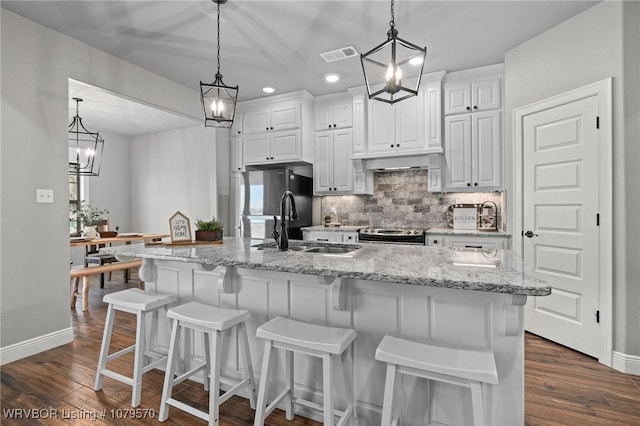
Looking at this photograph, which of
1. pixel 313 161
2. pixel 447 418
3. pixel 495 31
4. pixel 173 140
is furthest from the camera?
pixel 173 140

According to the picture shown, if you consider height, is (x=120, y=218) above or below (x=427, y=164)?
below

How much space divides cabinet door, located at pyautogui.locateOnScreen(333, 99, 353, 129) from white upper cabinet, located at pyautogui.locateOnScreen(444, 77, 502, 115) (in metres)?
1.21

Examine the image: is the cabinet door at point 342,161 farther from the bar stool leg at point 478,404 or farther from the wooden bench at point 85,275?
the bar stool leg at point 478,404

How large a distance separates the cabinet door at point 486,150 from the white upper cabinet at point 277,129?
2.11 metres

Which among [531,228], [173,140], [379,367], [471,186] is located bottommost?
[379,367]

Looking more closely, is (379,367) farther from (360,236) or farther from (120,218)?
(120,218)

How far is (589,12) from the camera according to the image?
267 centimetres

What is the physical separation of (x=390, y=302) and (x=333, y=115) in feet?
11.3

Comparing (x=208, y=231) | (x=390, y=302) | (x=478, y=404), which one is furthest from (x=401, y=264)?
(x=208, y=231)

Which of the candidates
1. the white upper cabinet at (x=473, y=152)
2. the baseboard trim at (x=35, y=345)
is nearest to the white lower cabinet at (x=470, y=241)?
the white upper cabinet at (x=473, y=152)

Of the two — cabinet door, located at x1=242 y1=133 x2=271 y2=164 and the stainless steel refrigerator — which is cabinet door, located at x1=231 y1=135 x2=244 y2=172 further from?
the stainless steel refrigerator

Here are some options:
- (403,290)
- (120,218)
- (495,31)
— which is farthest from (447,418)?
(120,218)

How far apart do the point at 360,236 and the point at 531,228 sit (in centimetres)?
176

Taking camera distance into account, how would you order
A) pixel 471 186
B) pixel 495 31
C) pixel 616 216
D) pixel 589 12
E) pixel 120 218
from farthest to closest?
pixel 120 218 < pixel 471 186 < pixel 495 31 < pixel 589 12 < pixel 616 216
